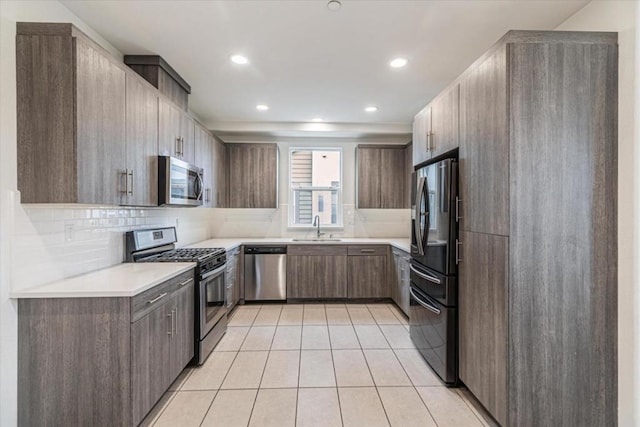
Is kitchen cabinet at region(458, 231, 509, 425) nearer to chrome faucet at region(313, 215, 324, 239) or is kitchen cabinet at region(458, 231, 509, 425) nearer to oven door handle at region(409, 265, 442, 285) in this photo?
oven door handle at region(409, 265, 442, 285)

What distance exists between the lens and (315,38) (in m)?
2.46

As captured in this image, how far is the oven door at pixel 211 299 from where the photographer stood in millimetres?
2732

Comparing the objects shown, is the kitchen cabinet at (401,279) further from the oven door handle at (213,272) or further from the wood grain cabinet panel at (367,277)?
the oven door handle at (213,272)

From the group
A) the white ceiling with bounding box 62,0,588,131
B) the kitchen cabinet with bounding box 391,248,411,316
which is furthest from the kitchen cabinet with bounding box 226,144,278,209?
the kitchen cabinet with bounding box 391,248,411,316

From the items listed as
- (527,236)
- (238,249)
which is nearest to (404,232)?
(238,249)

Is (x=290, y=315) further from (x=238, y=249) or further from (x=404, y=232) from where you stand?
(x=404, y=232)

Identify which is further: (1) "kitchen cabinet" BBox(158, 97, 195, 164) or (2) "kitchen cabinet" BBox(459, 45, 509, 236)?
(1) "kitchen cabinet" BBox(158, 97, 195, 164)

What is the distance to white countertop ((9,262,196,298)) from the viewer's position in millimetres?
1743

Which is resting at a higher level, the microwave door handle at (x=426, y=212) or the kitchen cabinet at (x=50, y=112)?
the kitchen cabinet at (x=50, y=112)

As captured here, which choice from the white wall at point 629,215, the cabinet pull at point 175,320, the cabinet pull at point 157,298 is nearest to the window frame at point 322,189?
the cabinet pull at point 175,320

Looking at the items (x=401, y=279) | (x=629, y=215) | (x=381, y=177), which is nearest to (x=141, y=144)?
(x=629, y=215)

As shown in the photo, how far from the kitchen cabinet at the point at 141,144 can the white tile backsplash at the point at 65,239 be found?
13.4 inches

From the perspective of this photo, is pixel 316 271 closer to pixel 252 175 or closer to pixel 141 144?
pixel 252 175

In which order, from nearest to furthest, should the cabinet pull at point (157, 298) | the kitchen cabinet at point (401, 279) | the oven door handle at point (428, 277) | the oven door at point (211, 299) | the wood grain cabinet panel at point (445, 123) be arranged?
the cabinet pull at point (157, 298)
the wood grain cabinet panel at point (445, 123)
the oven door handle at point (428, 277)
the oven door at point (211, 299)
the kitchen cabinet at point (401, 279)
